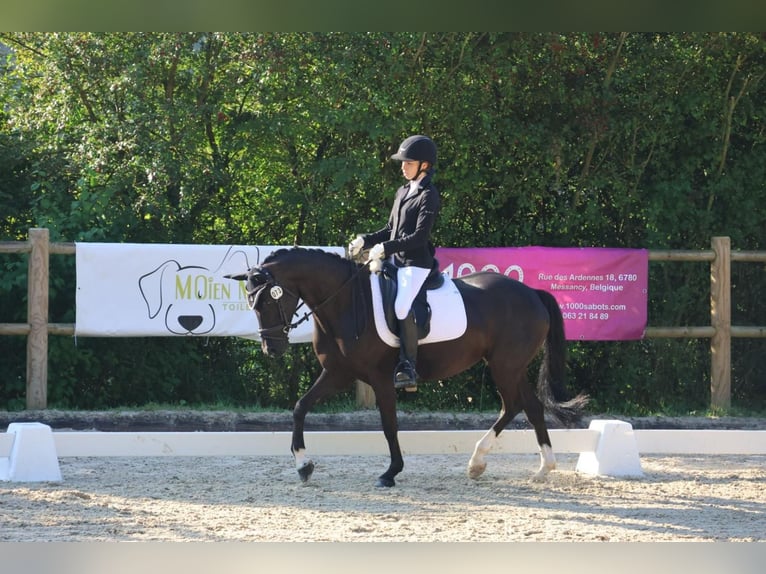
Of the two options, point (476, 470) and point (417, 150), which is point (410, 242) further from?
point (476, 470)

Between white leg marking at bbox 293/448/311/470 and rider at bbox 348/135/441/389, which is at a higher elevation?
rider at bbox 348/135/441/389

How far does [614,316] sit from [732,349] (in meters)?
2.25

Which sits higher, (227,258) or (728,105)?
(728,105)

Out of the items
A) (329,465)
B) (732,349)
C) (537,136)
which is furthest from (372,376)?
(732,349)

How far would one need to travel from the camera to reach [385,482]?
6.86m

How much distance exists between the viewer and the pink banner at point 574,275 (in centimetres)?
1102

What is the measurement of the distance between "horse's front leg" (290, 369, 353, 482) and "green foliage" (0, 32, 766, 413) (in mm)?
4576

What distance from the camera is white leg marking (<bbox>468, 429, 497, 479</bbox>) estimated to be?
706 cm

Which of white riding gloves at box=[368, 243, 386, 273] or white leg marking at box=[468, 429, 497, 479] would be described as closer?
white riding gloves at box=[368, 243, 386, 273]

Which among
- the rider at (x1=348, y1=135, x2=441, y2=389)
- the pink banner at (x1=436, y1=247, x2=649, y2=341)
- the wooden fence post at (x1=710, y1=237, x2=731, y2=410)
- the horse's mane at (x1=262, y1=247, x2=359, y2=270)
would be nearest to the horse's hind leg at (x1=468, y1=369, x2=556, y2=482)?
the rider at (x1=348, y1=135, x2=441, y2=389)

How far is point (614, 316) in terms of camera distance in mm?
11133

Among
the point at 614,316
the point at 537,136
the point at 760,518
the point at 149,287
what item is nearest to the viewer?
the point at 760,518

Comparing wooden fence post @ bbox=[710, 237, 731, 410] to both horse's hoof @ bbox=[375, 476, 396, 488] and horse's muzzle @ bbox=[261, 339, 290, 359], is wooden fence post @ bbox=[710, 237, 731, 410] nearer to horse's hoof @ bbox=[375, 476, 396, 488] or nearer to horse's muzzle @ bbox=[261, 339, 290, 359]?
horse's hoof @ bbox=[375, 476, 396, 488]

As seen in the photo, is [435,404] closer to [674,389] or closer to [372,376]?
[674,389]
